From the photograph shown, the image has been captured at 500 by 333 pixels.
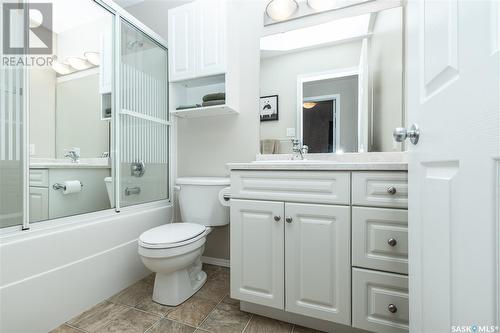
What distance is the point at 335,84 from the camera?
1.54 metres

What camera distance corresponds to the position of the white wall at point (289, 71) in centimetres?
153

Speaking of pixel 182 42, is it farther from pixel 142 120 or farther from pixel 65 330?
pixel 65 330

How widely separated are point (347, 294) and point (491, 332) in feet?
2.41

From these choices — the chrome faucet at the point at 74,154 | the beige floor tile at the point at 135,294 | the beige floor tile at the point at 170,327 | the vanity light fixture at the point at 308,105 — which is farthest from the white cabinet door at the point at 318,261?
the chrome faucet at the point at 74,154

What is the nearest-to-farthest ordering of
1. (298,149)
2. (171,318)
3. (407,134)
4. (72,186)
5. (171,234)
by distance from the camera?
(407,134), (171,318), (171,234), (72,186), (298,149)

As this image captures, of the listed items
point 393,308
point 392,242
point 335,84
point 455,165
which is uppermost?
point 335,84

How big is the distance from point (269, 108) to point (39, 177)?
4.85 feet

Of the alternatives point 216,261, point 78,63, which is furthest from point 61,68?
point 216,261

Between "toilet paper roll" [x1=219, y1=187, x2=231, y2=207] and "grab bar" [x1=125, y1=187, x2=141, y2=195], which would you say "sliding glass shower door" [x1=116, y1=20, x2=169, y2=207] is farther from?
"toilet paper roll" [x1=219, y1=187, x2=231, y2=207]

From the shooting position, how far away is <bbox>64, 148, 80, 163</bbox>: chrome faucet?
5.23 ft

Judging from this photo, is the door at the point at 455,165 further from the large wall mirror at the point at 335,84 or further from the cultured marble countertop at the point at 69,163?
the cultured marble countertop at the point at 69,163

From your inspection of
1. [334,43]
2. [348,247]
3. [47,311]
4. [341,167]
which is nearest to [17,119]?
[47,311]

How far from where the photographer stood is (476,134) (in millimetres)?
394

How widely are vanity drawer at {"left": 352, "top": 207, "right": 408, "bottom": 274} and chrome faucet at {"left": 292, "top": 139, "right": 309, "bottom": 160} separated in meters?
0.65
